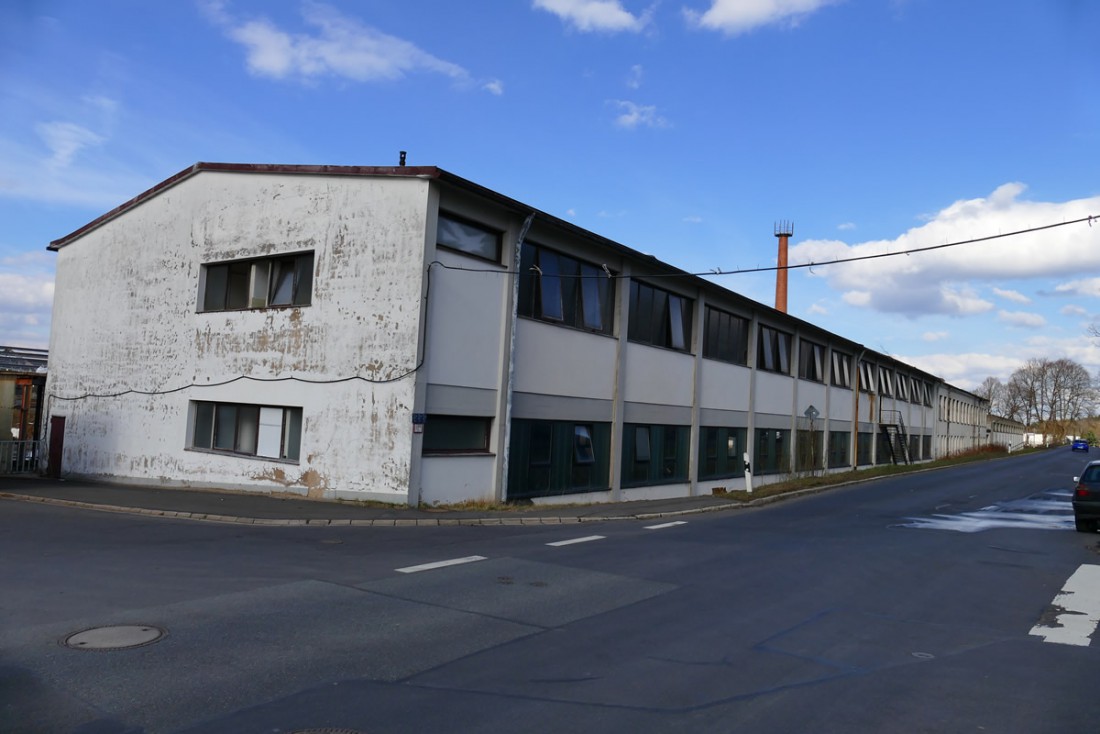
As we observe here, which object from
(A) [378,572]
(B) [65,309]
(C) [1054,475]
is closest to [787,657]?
(A) [378,572]

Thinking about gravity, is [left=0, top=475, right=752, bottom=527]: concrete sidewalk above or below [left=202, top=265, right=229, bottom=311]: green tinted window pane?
below

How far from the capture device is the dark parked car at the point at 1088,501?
52.9 feet

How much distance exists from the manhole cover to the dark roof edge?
1095 centimetres

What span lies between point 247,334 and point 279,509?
5.37 metres

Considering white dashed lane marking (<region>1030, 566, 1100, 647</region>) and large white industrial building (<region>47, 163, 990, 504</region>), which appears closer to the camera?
white dashed lane marking (<region>1030, 566, 1100, 647</region>)

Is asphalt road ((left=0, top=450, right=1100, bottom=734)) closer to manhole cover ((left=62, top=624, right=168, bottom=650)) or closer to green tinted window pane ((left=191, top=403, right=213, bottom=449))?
manhole cover ((left=62, top=624, right=168, bottom=650))

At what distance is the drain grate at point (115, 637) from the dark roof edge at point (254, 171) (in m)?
11.0

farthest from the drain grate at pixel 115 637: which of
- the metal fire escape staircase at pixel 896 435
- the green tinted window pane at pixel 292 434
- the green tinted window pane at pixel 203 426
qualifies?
the metal fire escape staircase at pixel 896 435

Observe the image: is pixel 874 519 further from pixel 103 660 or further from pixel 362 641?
pixel 103 660

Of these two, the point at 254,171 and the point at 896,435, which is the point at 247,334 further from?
the point at 896,435

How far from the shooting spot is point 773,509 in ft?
68.0

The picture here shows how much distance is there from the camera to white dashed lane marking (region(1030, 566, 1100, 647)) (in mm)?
7637

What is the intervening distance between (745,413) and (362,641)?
2579 centimetres

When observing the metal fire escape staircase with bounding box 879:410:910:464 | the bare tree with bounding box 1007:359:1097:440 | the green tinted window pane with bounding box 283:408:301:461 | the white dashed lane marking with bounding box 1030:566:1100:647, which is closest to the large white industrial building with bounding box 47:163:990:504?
the green tinted window pane with bounding box 283:408:301:461
